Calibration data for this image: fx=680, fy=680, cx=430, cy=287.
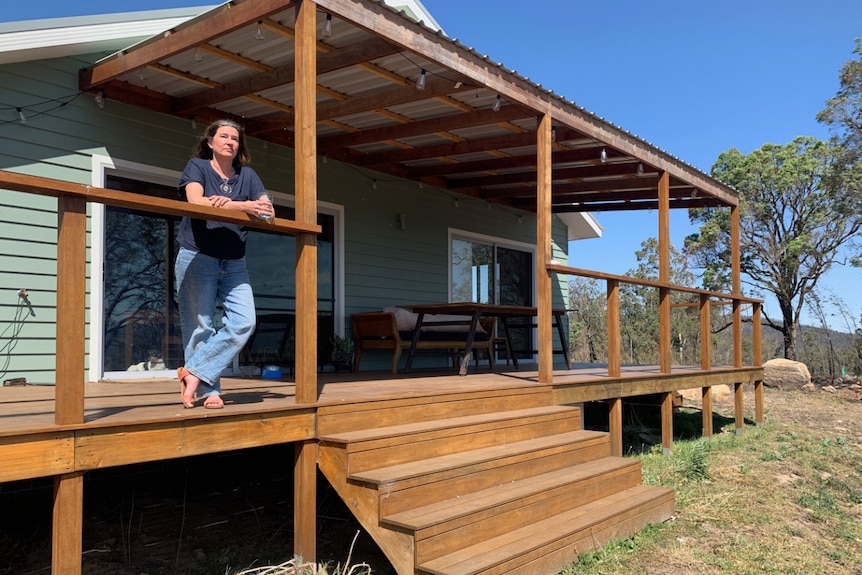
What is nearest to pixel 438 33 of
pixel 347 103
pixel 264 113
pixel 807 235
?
pixel 347 103

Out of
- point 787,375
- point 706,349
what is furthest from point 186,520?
point 787,375

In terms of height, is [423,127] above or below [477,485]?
above

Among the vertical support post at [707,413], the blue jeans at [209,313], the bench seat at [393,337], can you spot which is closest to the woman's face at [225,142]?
the blue jeans at [209,313]

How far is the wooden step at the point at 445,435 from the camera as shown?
341 centimetres

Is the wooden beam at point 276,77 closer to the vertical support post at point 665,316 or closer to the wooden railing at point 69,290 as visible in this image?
the wooden railing at point 69,290

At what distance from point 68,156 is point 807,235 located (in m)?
15.2

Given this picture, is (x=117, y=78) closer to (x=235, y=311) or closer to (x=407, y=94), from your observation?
(x=407, y=94)

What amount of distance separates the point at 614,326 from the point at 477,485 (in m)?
2.88

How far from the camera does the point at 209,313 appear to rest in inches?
131

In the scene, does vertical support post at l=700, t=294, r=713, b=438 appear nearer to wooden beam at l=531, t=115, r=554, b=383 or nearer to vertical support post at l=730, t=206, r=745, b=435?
vertical support post at l=730, t=206, r=745, b=435

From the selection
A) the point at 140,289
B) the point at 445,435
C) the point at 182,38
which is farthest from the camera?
the point at 140,289

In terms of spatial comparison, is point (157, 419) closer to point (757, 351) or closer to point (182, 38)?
point (182, 38)

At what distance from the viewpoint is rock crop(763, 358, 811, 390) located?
13.4 m

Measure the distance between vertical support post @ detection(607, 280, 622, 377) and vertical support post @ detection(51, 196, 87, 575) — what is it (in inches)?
173
